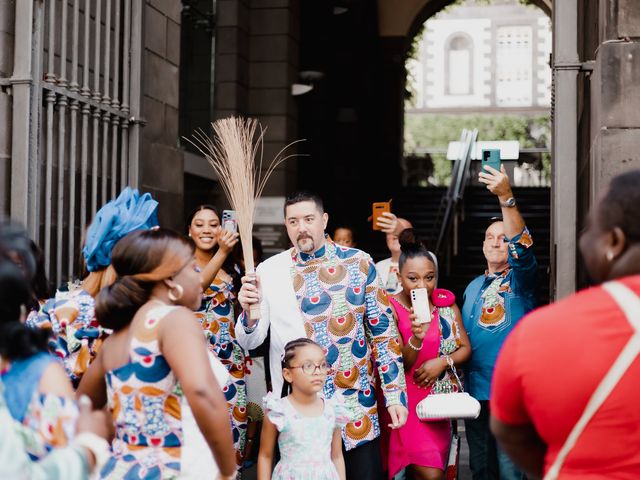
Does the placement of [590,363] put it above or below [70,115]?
below

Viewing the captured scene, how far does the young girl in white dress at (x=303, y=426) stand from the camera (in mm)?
4570

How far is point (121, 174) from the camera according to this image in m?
6.53

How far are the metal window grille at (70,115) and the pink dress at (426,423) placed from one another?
6.89 ft

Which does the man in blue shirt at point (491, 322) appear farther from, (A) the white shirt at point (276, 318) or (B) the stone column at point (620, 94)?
(A) the white shirt at point (276, 318)

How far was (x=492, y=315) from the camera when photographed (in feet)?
17.8

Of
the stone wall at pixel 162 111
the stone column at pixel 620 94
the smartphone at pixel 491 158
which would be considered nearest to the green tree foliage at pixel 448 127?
the stone wall at pixel 162 111

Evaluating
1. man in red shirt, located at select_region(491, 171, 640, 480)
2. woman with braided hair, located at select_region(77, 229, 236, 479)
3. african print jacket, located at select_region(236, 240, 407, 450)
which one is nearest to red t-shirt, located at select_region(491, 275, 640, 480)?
man in red shirt, located at select_region(491, 171, 640, 480)

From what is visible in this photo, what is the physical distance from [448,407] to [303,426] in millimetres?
811

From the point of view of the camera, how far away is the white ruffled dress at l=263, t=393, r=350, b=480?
4582mm

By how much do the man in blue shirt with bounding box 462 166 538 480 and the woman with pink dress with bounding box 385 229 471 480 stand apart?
0.10m

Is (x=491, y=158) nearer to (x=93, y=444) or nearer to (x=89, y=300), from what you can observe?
(x=89, y=300)

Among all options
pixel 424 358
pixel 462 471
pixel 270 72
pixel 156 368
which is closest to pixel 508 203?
pixel 424 358

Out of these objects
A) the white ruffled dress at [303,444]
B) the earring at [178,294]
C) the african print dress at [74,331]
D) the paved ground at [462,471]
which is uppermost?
the earring at [178,294]

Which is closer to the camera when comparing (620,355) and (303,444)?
(620,355)
